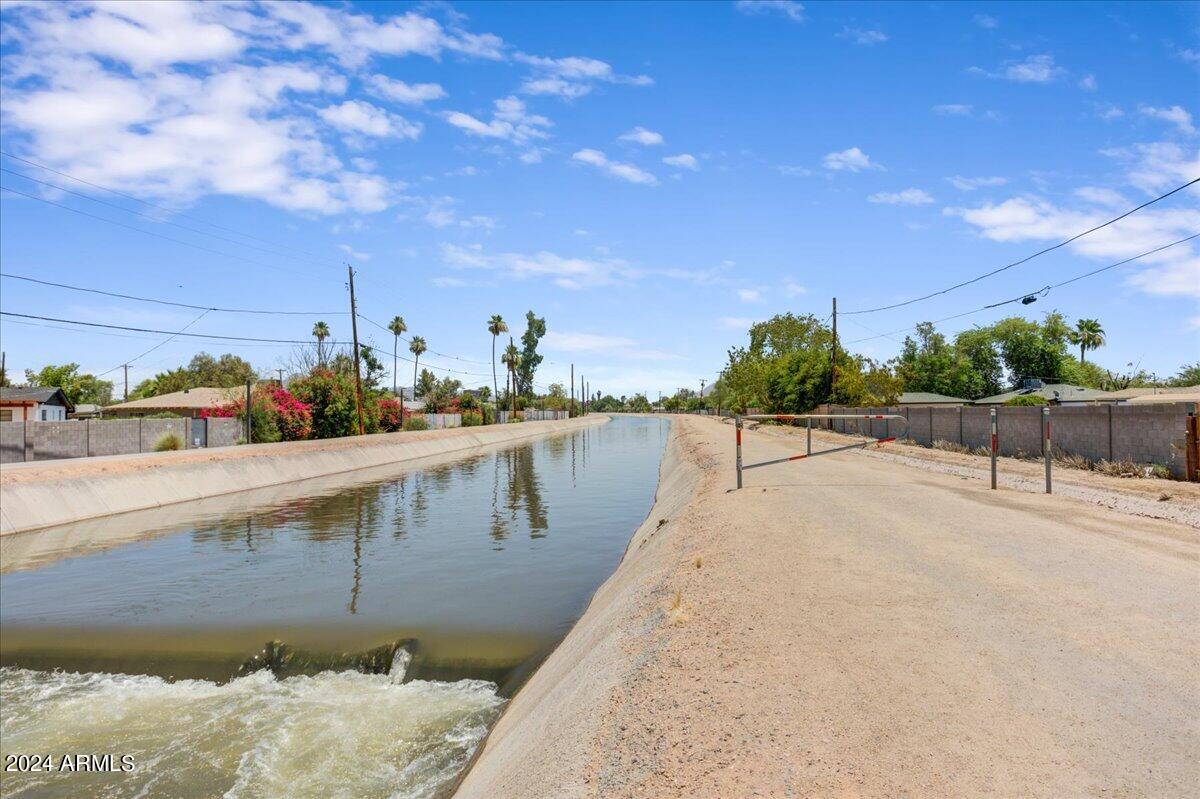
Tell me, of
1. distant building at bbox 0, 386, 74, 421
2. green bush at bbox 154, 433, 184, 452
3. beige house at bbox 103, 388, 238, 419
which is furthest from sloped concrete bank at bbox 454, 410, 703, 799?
beige house at bbox 103, 388, 238, 419

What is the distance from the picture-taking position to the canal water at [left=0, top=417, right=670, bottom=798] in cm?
640

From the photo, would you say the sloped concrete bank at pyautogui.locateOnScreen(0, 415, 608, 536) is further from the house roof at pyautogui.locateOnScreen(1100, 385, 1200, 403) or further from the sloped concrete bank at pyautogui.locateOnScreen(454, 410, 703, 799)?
the house roof at pyautogui.locateOnScreen(1100, 385, 1200, 403)

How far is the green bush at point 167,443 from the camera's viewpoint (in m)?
31.3

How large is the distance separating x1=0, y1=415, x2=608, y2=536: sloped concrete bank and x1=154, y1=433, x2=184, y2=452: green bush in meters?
2.09

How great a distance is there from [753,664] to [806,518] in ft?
21.4

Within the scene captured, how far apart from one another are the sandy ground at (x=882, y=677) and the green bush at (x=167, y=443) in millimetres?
30390

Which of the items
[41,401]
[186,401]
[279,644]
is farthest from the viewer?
[186,401]

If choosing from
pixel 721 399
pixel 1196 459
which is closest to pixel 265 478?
pixel 1196 459

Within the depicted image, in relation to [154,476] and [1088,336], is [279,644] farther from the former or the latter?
[1088,336]

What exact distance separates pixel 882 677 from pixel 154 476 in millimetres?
26465

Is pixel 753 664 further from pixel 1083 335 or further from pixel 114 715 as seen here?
pixel 1083 335

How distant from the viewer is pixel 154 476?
2397 cm

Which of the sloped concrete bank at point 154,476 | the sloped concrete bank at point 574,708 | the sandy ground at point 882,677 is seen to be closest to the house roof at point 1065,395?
the sandy ground at point 882,677

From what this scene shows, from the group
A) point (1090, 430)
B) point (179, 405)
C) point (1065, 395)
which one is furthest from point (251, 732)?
point (179, 405)
